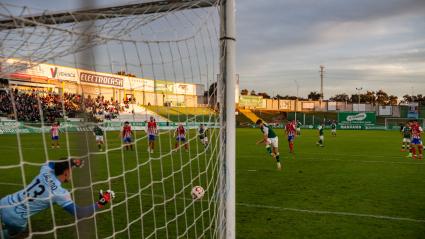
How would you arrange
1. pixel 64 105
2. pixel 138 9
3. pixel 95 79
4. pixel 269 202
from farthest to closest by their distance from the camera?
1. pixel 269 202
2. pixel 138 9
3. pixel 64 105
4. pixel 95 79

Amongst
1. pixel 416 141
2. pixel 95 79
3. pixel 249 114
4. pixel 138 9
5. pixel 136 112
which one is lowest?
pixel 416 141

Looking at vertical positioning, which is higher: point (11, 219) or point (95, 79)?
point (95, 79)

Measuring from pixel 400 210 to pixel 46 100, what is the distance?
7277 mm

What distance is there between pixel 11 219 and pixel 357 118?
54690mm

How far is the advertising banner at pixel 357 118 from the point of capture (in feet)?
179

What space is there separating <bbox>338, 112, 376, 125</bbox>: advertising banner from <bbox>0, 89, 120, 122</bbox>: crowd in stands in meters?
47.4

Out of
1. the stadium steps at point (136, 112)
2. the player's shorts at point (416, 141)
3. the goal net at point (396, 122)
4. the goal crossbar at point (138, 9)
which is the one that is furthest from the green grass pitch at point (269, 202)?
the goal net at point (396, 122)

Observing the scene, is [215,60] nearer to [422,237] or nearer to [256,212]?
[256,212]

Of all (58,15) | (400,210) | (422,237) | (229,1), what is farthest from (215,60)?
(400,210)

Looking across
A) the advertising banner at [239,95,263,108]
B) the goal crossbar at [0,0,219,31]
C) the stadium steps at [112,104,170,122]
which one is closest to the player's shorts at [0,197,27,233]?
the goal crossbar at [0,0,219,31]

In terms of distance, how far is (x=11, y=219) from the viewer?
4898 mm

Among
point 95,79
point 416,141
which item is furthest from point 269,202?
point 416,141

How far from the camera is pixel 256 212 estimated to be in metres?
7.52

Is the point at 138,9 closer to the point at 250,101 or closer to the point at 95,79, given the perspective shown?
the point at 95,79
